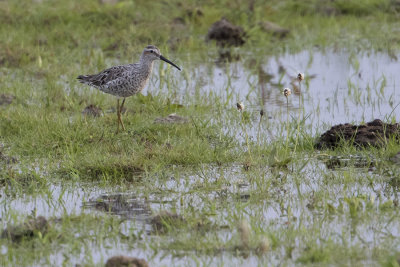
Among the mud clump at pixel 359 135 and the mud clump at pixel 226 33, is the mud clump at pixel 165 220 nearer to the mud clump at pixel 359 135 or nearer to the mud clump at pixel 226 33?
the mud clump at pixel 359 135

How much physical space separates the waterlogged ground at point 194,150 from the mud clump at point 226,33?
253 millimetres

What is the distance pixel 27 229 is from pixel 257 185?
227 cm

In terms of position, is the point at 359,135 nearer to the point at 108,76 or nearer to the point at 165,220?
the point at 165,220

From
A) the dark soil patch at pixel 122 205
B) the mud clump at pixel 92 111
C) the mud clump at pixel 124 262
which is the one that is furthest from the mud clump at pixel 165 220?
the mud clump at pixel 92 111

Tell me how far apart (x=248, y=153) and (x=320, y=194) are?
5.28ft

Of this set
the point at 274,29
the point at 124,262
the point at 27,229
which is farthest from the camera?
the point at 274,29

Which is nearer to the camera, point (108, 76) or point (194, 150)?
point (194, 150)

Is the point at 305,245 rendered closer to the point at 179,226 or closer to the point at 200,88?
the point at 179,226

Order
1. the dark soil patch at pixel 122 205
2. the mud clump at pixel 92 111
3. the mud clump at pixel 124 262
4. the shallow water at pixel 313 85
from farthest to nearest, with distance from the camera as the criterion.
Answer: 1. the shallow water at pixel 313 85
2. the mud clump at pixel 92 111
3. the dark soil patch at pixel 122 205
4. the mud clump at pixel 124 262

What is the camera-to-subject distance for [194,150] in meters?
8.04

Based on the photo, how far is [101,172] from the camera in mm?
7633

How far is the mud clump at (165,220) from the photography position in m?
5.92

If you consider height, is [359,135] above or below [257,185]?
above

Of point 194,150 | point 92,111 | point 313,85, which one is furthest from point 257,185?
point 313,85
